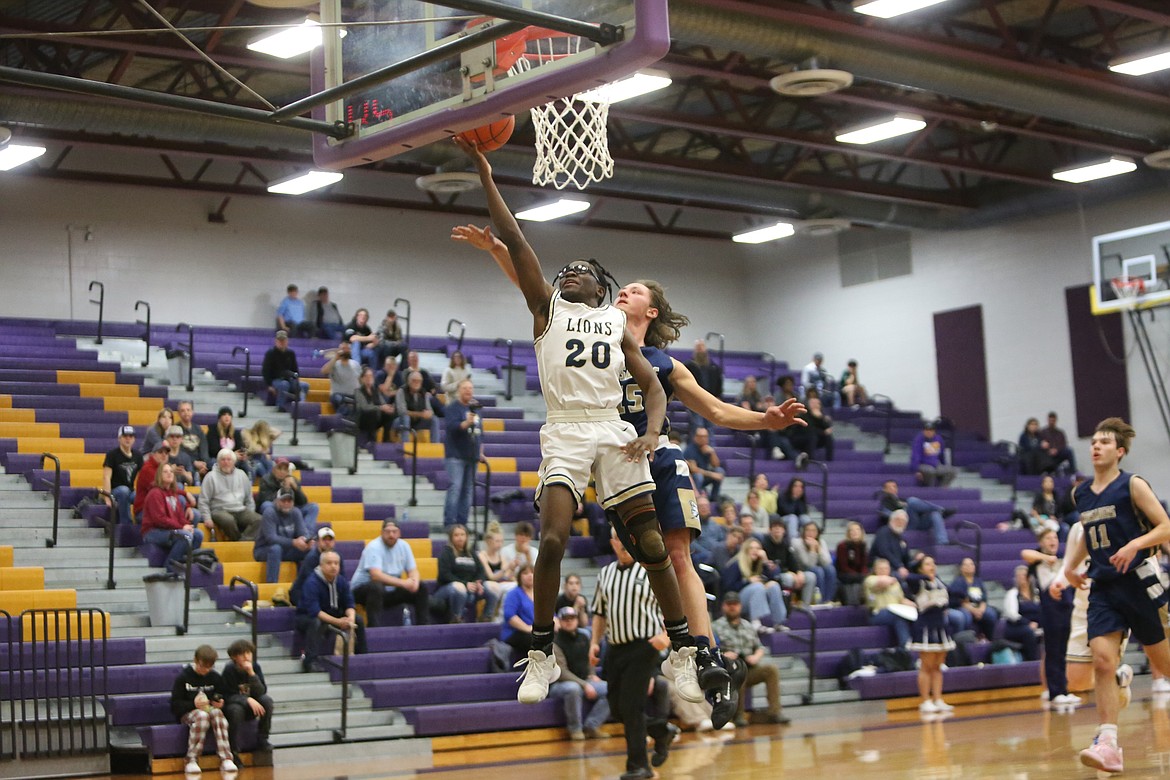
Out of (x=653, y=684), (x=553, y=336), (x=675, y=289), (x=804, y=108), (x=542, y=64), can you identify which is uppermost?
(x=804, y=108)

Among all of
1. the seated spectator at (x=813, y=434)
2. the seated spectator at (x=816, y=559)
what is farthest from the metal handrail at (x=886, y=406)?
the seated spectator at (x=816, y=559)

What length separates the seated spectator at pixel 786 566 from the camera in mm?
16516

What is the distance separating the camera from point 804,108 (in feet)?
76.5

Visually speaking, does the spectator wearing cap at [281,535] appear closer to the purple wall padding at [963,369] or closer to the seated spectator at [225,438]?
the seated spectator at [225,438]

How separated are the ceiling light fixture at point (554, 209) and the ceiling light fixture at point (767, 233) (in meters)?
3.40

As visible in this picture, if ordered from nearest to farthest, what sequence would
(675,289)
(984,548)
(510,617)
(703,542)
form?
(510,617) → (703,542) → (984,548) → (675,289)

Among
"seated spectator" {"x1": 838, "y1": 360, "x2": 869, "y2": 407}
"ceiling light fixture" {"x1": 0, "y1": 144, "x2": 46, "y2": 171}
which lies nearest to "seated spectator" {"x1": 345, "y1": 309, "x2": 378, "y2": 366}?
"ceiling light fixture" {"x1": 0, "y1": 144, "x2": 46, "y2": 171}

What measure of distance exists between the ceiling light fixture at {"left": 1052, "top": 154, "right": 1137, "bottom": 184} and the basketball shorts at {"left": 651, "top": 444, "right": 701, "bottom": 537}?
17.4 metres

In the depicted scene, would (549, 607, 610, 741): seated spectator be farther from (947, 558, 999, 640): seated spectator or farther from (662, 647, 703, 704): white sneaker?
(662, 647, 703, 704): white sneaker

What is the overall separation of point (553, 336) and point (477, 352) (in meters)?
18.7

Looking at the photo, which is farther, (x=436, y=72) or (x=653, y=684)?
(x=653, y=684)

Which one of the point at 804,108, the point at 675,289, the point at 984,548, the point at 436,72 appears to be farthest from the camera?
the point at 675,289

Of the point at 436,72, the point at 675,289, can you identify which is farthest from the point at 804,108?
the point at 436,72

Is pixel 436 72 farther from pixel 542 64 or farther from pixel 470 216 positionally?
pixel 470 216
